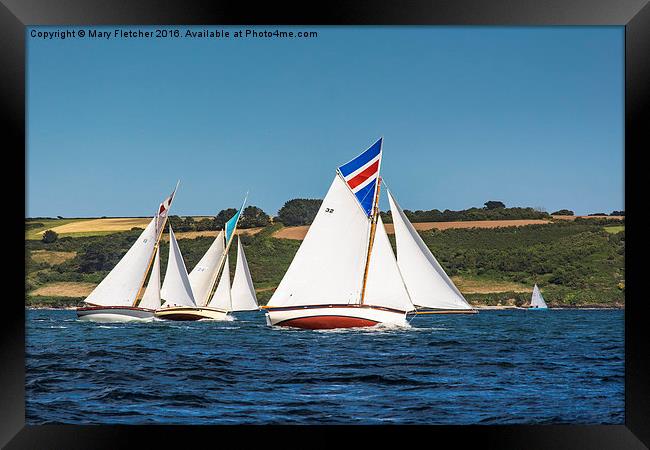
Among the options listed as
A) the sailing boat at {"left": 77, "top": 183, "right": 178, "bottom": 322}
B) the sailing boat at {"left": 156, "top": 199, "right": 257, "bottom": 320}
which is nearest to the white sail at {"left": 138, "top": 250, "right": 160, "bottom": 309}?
the sailing boat at {"left": 77, "top": 183, "right": 178, "bottom": 322}

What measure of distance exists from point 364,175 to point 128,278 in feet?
47.4

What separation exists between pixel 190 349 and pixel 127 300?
46.6ft

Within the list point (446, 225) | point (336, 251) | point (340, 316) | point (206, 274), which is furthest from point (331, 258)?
point (446, 225)

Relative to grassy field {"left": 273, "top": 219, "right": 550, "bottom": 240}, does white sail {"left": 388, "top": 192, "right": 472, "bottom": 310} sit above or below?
below

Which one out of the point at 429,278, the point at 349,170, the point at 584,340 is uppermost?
the point at 349,170

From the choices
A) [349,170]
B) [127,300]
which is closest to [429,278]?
[349,170]

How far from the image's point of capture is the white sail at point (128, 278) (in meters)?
38.9

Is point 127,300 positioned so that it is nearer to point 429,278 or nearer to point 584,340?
point 429,278

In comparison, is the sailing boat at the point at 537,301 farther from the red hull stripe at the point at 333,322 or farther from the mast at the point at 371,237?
the red hull stripe at the point at 333,322

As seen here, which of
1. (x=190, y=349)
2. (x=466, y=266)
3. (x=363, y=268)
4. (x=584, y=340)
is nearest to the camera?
(x=190, y=349)

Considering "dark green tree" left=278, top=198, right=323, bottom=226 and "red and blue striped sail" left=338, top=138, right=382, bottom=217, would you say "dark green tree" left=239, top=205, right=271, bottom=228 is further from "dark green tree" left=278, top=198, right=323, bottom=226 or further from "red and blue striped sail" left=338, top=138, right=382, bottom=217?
"red and blue striped sail" left=338, top=138, right=382, bottom=217

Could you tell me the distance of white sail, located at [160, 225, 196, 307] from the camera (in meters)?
40.2

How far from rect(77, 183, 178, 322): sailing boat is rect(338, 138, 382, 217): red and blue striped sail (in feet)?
43.0

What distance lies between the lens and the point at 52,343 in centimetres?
3047
